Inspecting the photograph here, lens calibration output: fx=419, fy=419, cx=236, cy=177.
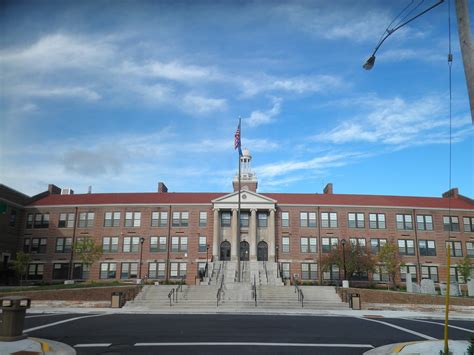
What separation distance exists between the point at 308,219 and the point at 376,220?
8157 mm

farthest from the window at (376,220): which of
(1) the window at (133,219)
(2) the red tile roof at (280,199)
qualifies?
(1) the window at (133,219)

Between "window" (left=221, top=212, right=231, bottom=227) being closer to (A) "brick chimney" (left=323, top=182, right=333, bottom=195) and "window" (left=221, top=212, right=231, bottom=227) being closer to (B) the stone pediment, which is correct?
(B) the stone pediment

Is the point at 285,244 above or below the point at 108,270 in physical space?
above

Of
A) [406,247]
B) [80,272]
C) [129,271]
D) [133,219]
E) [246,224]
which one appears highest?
[133,219]

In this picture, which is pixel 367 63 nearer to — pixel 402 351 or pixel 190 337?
pixel 402 351

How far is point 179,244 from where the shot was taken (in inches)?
1940

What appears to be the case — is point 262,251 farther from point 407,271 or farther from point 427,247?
point 427,247

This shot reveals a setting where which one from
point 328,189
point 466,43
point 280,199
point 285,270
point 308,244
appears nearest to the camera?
point 466,43

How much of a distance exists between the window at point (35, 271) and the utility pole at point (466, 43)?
50846 millimetres

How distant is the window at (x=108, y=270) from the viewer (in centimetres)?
4847

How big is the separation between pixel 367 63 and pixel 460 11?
2719 mm

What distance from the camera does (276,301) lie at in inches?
1190

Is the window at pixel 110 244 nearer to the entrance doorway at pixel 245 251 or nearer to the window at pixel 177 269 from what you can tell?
the window at pixel 177 269

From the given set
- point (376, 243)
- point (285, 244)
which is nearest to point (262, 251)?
point (285, 244)
